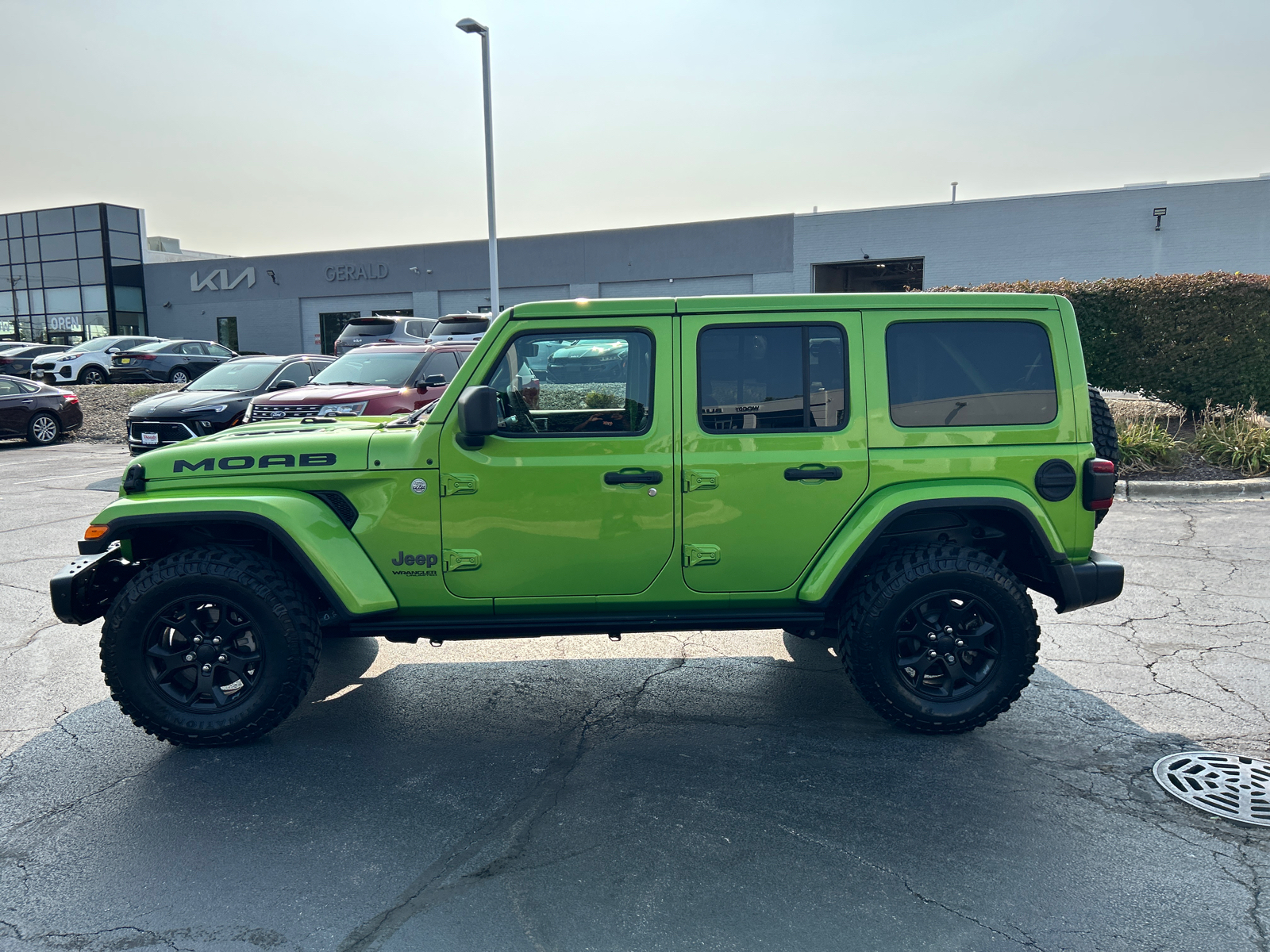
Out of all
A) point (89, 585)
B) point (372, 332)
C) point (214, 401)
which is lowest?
point (89, 585)

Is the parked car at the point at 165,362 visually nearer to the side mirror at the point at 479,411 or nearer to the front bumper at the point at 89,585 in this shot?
the front bumper at the point at 89,585

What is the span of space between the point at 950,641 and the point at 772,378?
149 centimetres

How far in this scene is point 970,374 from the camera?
13.7ft

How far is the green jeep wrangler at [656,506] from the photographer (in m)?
3.96

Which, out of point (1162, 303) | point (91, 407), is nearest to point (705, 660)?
point (1162, 303)

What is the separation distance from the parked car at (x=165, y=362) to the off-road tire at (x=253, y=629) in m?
23.2

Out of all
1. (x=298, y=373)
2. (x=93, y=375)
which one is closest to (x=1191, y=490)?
(x=298, y=373)

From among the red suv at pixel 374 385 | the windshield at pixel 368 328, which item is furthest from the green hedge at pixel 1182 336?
the windshield at pixel 368 328

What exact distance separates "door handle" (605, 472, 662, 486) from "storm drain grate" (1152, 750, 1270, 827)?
247 centimetres

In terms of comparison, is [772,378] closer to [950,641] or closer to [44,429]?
[950,641]

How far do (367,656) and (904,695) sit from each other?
3.18 metres

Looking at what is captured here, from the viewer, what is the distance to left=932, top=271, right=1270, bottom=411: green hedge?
1145 cm

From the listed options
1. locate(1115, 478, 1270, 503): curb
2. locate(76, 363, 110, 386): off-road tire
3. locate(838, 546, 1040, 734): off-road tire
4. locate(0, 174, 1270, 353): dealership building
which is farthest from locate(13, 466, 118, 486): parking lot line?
locate(0, 174, 1270, 353): dealership building

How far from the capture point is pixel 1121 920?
109 inches
